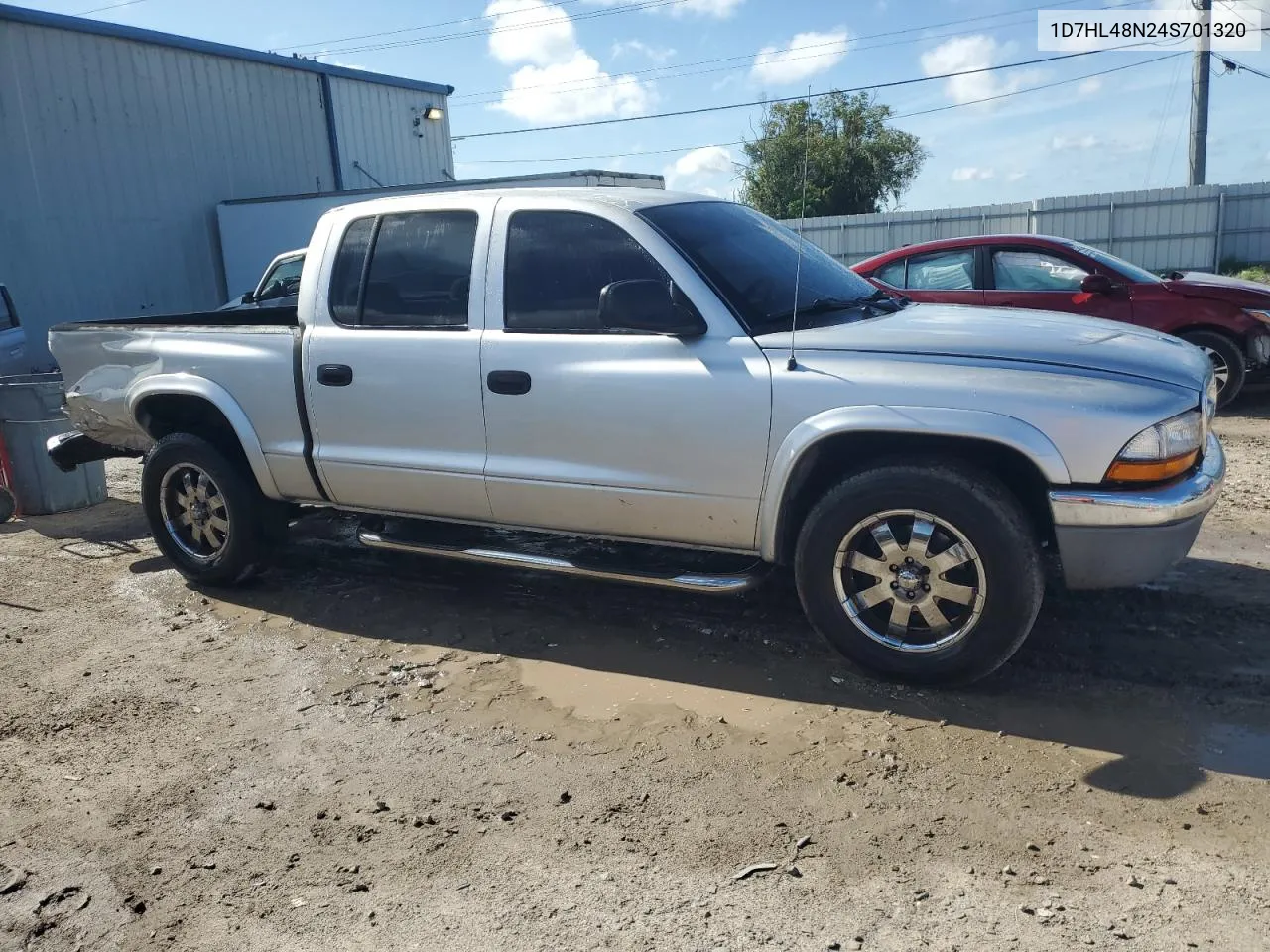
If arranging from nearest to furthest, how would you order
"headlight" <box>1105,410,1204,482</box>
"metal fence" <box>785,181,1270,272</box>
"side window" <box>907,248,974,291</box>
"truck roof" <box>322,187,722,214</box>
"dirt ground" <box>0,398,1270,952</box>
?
"dirt ground" <box>0,398,1270,952</box>, "headlight" <box>1105,410,1204,482</box>, "truck roof" <box>322,187,722,214</box>, "side window" <box>907,248,974,291</box>, "metal fence" <box>785,181,1270,272</box>

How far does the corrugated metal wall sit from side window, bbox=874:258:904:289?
629 inches

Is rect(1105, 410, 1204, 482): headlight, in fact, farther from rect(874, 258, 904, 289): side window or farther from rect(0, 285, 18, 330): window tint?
rect(0, 285, 18, 330): window tint

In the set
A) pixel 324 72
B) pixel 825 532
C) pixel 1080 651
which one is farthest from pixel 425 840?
pixel 324 72

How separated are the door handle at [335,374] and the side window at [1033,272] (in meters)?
6.41

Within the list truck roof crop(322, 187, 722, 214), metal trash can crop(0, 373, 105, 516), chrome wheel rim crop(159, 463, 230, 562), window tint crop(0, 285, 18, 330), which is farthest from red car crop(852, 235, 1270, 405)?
window tint crop(0, 285, 18, 330)

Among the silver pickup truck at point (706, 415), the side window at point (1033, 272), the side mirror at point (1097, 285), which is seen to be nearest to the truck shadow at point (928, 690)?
the silver pickup truck at point (706, 415)

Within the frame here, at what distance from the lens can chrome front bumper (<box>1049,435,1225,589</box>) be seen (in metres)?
3.54

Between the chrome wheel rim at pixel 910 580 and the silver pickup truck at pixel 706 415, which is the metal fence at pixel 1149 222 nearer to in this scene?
the silver pickup truck at pixel 706 415

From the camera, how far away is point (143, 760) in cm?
389

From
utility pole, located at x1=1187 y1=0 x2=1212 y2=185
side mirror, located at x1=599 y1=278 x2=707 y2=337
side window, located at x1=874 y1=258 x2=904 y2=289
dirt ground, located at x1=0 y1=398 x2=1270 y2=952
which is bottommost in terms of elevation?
dirt ground, located at x1=0 y1=398 x2=1270 y2=952

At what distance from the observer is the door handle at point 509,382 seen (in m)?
4.43

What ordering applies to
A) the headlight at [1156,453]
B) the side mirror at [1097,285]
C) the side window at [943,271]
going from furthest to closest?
the side window at [943,271], the side mirror at [1097,285], the headlight at [1156,453]

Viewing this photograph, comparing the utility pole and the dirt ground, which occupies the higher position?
the utility pole

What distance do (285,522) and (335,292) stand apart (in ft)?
4.78
